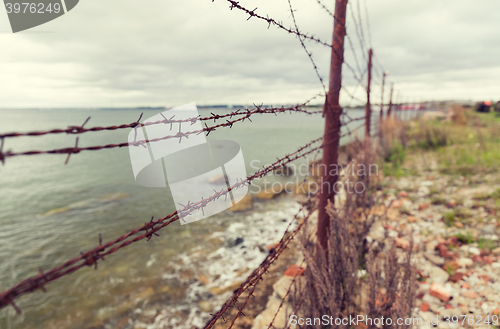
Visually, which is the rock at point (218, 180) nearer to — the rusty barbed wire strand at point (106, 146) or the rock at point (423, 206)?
the rock at point (423, 206)

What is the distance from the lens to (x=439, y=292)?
284cm

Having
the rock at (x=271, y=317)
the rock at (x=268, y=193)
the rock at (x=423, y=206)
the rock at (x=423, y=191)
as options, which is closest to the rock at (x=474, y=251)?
the rock at (x=423, y=206)

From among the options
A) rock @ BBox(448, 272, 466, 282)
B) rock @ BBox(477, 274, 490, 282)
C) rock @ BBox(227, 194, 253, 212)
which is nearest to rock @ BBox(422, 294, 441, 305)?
rock @ BBox(448, 272, 466, 282)

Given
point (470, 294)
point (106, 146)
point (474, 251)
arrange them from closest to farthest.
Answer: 1. point (106, 146)
2. point (470, 294)
3. point (474, 251)

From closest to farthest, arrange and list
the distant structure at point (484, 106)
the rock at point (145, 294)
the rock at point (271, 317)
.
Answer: the rock at point (271, 317) → the rock at point (145, 294) → the distant structure at point (484, 106)

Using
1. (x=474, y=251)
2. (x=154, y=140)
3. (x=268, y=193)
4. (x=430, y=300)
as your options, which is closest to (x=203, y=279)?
(x=430, y=300)

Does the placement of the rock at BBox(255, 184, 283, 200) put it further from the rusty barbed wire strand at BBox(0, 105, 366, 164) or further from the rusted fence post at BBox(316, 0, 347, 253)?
the rusty barbed wire strand at BBox(0, 105, 366, 164)

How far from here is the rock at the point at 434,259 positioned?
3.38 meters

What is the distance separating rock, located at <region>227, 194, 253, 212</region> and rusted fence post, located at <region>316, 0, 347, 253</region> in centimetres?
584

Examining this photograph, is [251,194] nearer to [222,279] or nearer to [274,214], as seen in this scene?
[274,214]

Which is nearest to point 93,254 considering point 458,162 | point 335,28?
point 335,28

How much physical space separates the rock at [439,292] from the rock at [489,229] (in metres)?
1.60

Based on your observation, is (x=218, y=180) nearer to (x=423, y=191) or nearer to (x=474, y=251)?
(x=423, y=191)

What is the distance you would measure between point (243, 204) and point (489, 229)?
20.3 feet
